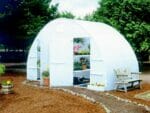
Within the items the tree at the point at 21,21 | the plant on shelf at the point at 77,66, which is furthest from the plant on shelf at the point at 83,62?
the tree at the point at 21,21

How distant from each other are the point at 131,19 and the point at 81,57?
10.0 metres

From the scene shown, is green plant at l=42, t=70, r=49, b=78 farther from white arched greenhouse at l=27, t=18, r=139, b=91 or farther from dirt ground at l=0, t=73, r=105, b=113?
dirt ground at l=0, t=73, r=105, b=113

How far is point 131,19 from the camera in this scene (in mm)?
29469

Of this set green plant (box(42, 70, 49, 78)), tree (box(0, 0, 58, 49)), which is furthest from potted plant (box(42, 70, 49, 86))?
tree (box(0, 0, 58, 49))

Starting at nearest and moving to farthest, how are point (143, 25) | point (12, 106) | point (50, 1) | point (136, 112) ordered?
point (136, 112) → point (12, 106) → point (143, 25) → point (50, 1)

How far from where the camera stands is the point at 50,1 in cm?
3244

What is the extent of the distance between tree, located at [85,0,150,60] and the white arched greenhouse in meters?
8.58

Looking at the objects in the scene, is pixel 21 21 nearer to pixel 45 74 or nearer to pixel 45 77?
pixel 45 74

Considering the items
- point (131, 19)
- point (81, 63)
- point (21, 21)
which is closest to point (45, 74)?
point (81, 63)

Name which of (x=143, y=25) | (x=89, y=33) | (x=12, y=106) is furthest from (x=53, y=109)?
(x=143, y=25)

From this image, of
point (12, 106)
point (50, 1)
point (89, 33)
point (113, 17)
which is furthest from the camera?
point (50, 1)

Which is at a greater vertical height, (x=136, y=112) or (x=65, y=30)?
(x=65, y=30)

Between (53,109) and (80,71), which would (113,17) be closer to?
(80,71)

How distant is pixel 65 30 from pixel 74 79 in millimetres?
2698
